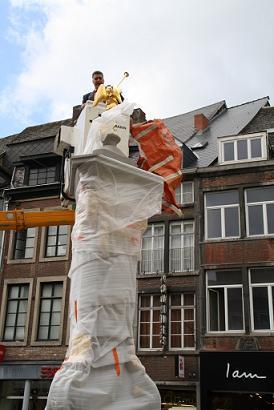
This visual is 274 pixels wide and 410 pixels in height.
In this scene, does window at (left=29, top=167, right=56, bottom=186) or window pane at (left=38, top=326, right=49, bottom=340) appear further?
window at (left=29, top=167, right=56, bottom=186)

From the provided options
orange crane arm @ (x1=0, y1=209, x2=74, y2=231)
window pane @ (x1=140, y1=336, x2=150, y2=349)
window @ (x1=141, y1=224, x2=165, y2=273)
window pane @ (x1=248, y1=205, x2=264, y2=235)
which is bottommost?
window pane @ (x1=140, y1=336, x2=150, y2=349)

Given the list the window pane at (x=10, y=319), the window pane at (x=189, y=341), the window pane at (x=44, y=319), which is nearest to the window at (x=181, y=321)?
the window pane at (x=189, y=341)

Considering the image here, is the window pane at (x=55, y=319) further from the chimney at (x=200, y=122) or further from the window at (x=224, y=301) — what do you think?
the chimney at (x=200, y=122)

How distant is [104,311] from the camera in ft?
18.6

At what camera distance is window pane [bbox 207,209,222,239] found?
2180cm

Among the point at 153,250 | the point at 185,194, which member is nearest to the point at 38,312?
the point at 153,250

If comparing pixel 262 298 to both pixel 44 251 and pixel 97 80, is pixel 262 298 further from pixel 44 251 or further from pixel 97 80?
pixel 97 80

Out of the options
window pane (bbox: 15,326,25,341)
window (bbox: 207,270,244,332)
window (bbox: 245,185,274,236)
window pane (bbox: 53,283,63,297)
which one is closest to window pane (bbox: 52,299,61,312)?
window pane (bbox: 53,283,63,297)

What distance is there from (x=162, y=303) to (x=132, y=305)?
15329mm

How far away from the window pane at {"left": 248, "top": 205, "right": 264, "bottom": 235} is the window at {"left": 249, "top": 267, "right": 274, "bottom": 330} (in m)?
1.56

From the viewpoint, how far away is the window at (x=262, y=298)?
65.4ft

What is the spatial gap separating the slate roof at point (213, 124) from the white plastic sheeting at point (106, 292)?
17.3 m

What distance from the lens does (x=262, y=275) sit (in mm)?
20469

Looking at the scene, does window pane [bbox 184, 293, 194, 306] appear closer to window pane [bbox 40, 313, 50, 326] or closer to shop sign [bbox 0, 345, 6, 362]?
window pane [bbox 40, 313, 50, 326]
